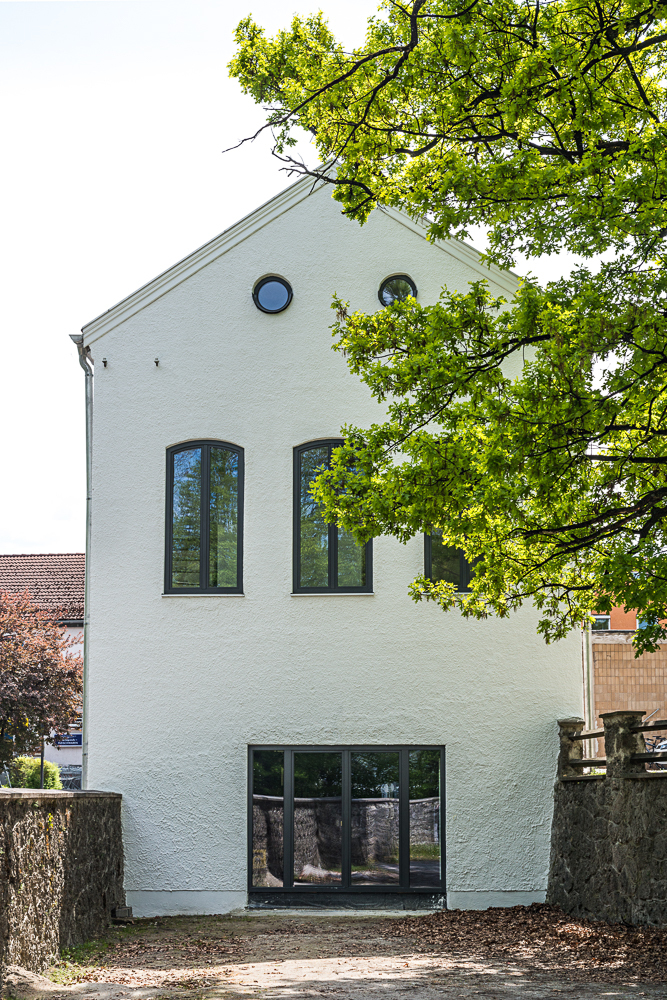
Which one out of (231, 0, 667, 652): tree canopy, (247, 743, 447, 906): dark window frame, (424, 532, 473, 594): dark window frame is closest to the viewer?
(231, 0, 667, 652): tree canopy

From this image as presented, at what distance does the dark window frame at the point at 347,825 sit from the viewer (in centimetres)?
1295

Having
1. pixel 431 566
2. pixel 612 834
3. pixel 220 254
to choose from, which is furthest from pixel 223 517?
pixel 612 834

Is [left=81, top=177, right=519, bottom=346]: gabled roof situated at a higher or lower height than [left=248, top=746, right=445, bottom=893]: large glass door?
higher

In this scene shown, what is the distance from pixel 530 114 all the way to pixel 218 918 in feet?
33.4

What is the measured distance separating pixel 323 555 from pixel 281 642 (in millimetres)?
1332

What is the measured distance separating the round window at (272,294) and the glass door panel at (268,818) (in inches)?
248

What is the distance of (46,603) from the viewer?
1061 inches

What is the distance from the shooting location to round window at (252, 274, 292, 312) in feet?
47.0

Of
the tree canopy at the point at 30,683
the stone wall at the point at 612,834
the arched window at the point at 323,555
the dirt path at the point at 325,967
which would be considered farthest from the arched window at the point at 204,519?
the tree canopy at the point at 30,683

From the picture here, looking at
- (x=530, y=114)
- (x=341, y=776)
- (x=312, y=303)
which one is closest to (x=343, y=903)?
(x=341, y=776)

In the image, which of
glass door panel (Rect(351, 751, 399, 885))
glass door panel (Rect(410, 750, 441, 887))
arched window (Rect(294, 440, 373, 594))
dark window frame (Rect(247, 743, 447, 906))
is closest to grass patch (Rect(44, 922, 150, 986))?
dark window frame (Rect(247, 743, 447, 906))

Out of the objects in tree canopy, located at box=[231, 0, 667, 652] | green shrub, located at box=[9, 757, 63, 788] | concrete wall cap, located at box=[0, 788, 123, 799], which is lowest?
green shrub, located at box=[9, 757, 63, 788]

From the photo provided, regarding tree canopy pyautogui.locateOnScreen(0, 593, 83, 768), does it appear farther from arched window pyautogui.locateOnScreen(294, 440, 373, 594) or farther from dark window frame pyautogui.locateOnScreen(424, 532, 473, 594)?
dark window frame pyautogui.locateOnScreen(424, 532, 473, 594)

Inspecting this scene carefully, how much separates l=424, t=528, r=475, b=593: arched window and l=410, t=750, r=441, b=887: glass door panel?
2.33 m
